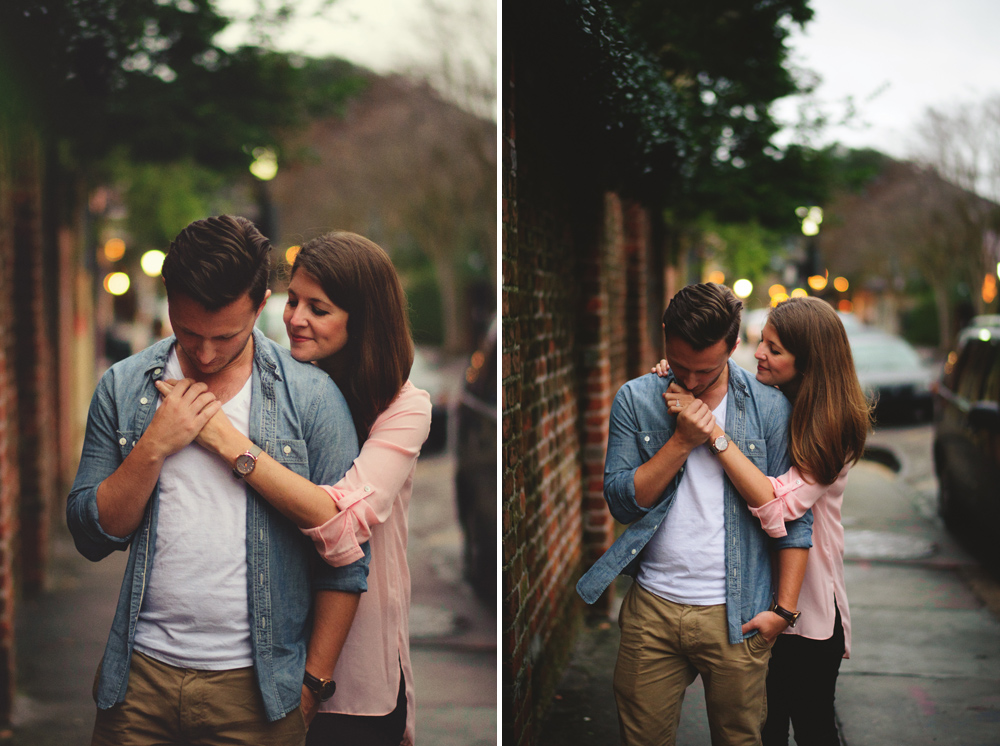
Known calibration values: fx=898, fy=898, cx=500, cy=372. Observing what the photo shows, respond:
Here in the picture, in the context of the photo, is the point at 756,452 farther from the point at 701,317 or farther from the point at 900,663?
the point at 900,663

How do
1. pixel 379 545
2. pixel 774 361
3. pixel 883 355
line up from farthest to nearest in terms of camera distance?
pixel 883 355
pixel 774 361
pixel 379 545

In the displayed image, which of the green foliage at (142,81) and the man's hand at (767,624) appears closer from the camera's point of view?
the man's hand at (767,624)

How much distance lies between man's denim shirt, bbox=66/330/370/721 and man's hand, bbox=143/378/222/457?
0.19ft

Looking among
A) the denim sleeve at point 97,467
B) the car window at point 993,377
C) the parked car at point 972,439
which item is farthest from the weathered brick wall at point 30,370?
the car window at point 993,377

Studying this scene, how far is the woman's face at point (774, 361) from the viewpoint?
3.01 metres

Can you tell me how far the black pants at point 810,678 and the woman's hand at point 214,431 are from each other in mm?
2046

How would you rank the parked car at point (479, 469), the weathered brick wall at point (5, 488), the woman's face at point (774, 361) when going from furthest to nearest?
the parked car at point (479, 469), the weathered brick wall at point (5, 488), the woman's face at point (774, 361)

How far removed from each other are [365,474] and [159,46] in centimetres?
267

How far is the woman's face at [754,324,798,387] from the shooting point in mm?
Answer: 3012

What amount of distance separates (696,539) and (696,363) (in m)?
0.57

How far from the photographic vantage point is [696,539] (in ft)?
9.32

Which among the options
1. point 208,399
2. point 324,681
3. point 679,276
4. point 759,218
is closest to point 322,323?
point 208,399

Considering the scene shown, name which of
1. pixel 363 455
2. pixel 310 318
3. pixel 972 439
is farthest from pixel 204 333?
pixel 972 439

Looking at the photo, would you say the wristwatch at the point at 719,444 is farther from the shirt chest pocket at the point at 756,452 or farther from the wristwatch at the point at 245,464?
the wristwatch at the point at 245,464
